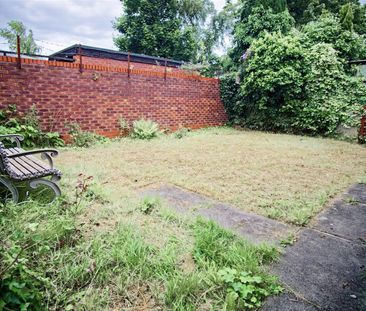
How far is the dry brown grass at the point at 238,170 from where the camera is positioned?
327cm

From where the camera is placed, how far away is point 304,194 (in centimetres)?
345

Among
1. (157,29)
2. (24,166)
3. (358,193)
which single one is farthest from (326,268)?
(157,29)

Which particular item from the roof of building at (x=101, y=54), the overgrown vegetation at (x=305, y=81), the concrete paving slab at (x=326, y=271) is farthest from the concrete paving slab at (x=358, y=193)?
the roof of building at (x=101, y=54)

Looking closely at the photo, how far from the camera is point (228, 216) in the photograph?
9.07ft

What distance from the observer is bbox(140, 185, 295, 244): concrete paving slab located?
2381 millimetres

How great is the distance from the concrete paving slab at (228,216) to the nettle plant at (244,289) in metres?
0.60

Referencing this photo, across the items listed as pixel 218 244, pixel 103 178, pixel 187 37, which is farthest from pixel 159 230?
pixel 187 37

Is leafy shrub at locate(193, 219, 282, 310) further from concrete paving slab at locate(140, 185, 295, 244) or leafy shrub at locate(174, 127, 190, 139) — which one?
leafy shrub at locate(174, 127, 190, 139)

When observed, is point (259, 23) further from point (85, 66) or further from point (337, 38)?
point (85, 66)

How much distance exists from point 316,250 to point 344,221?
0.85m

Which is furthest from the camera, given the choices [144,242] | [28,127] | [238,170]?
[28,127]

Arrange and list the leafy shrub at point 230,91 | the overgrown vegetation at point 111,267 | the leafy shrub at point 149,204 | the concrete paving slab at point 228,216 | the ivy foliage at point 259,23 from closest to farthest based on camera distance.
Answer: the overgrown vegetation at point 111,267
the concrete paving slab at point 228,216
the leafy shrub at point 149,204
the leafy shrub at point 230,91
the ivy foliage at point 259,23

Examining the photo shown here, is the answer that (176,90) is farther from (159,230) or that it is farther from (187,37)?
(187,37)

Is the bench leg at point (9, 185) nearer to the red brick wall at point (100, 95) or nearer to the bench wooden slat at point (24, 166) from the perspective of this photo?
the bench wooden slat at point (24, 166)
